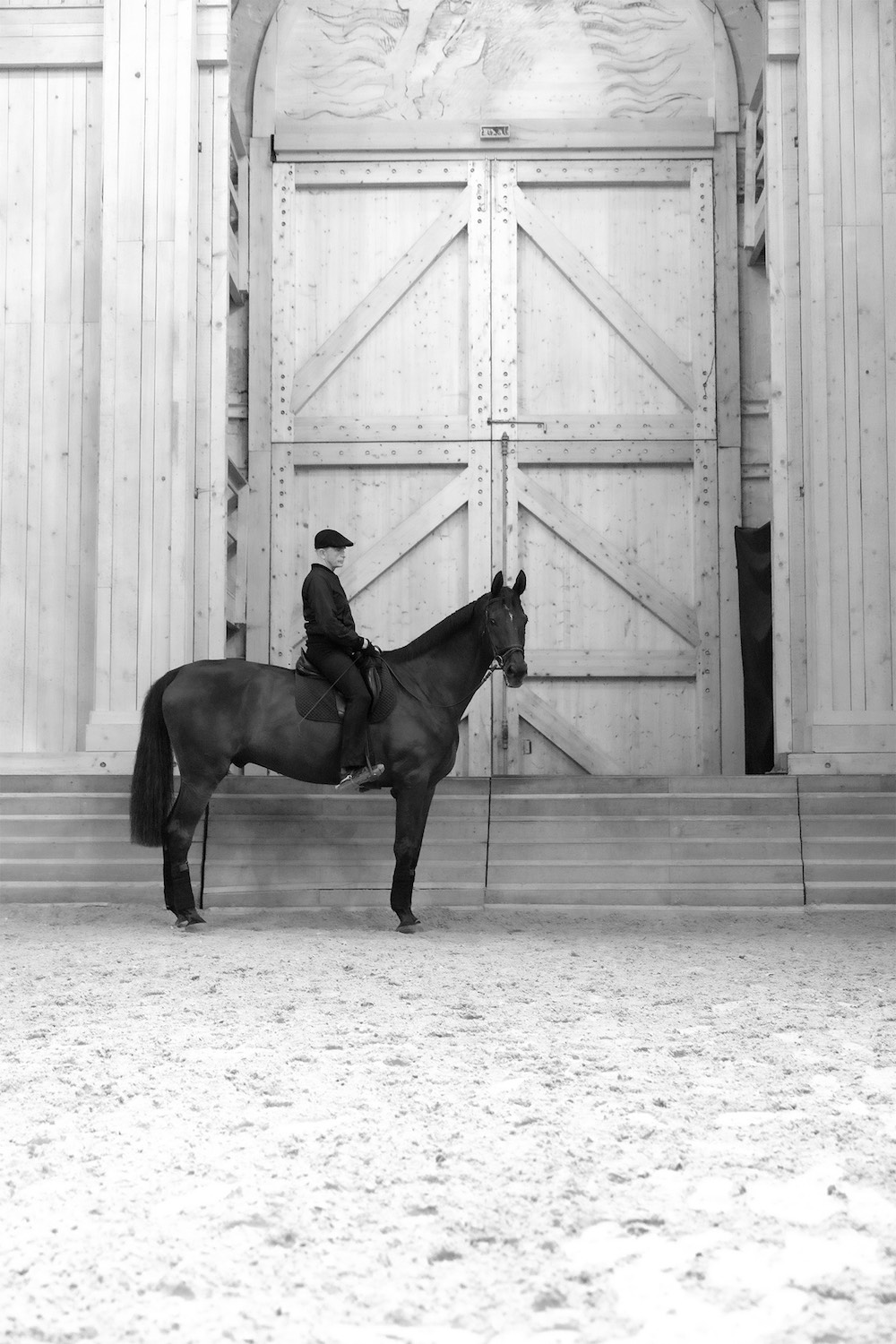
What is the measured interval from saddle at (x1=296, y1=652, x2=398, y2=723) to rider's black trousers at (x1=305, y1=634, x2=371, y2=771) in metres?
0.04

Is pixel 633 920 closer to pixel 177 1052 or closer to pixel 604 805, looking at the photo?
pixel 604 805

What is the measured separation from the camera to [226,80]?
7.75m

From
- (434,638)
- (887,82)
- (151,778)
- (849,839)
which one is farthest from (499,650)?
(887,82)

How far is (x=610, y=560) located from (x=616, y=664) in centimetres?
73

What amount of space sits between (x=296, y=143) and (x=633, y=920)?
6.03 metres

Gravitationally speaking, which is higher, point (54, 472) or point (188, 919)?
point (54, 472)

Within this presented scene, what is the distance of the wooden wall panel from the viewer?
297 inches

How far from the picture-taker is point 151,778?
5684 millimetres

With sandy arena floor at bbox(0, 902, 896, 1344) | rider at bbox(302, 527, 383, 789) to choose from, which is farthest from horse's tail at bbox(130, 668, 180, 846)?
sandy arena floor at bbox(0, 902, 896, 1344)

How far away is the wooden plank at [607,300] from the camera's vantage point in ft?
29.4

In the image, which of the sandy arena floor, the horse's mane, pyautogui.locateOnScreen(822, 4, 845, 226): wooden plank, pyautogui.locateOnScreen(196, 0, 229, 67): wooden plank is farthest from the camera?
pyautogui.locateOnScreen(196, 0, 229, 67): wooden plank

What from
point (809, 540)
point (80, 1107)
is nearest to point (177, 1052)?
point (80, 1107)

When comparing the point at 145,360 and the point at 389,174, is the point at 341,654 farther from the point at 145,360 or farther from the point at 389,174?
the point at 389,174

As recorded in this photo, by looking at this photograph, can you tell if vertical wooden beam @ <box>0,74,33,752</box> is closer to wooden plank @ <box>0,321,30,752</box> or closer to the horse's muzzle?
wooden plank @ <box>0,321,30,752</box>
